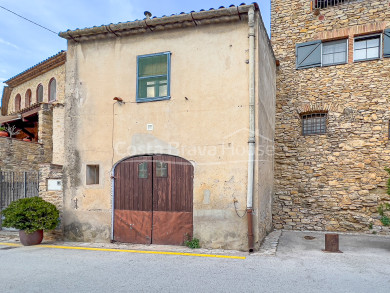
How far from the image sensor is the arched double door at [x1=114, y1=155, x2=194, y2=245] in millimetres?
7621

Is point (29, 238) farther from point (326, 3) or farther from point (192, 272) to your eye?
point (326, 3)

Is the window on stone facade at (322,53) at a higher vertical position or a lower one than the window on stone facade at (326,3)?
lower

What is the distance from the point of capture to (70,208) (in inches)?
335

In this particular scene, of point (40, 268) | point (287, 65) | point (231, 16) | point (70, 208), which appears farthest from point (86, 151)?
point (287, 65)

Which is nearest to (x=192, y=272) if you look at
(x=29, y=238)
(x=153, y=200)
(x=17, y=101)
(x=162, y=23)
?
(x=153, y=200)

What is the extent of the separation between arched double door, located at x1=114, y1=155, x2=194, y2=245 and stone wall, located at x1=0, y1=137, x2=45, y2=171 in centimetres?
688

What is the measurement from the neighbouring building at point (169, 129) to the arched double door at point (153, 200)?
0.03m

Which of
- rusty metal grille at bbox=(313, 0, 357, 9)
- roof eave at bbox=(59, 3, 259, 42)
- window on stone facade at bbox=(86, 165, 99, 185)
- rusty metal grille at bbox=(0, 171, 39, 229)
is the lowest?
rusty metal grille at bbox=(0, 171, 39, 229)

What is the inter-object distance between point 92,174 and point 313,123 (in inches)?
296

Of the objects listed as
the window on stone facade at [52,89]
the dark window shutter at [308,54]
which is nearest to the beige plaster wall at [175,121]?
the dark window shutter at [308,54]

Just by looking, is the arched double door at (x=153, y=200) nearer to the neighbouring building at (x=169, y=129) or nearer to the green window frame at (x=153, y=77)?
the neighbouring building at (x=169, y=129)

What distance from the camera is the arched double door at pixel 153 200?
25.0 ft

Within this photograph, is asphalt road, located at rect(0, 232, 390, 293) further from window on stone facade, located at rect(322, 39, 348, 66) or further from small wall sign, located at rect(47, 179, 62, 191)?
window on stone facade, located at rect(322, 39, 348, 66)

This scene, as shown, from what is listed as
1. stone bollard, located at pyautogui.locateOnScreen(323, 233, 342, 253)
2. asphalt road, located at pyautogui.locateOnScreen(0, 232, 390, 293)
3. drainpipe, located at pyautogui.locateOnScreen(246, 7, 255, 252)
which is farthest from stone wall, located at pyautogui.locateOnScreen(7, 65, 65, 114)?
stone bollard, located at pyautogui.locateOnScreen(323, 233, 342, 253)
